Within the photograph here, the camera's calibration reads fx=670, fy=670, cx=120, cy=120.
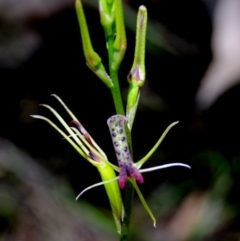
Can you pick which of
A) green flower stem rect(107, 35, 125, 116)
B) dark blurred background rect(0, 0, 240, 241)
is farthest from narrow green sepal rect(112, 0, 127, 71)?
dark blurred background rect(0, 0, 240, 241)

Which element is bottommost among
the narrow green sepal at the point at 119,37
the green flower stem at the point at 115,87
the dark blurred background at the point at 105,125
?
the dark blurred background at the point at 105,125

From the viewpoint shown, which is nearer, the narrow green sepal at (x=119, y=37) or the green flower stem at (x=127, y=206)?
the narrow green sepal at (x=119, y=37)

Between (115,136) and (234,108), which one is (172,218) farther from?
(115,136)

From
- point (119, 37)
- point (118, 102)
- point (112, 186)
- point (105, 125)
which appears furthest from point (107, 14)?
point (105, 125)

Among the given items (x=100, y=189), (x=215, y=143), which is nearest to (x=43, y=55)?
(x=100, y=189)

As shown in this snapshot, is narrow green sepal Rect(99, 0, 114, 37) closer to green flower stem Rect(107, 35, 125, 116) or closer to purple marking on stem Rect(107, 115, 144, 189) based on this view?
green flower stem Rect(107, 35, 125, 116)

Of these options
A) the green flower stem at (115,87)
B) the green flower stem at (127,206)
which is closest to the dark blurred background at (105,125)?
the green flower stem at (127,206)

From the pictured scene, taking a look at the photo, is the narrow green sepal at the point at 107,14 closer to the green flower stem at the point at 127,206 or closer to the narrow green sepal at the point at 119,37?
the narrow green sepal at the point at 119,37
